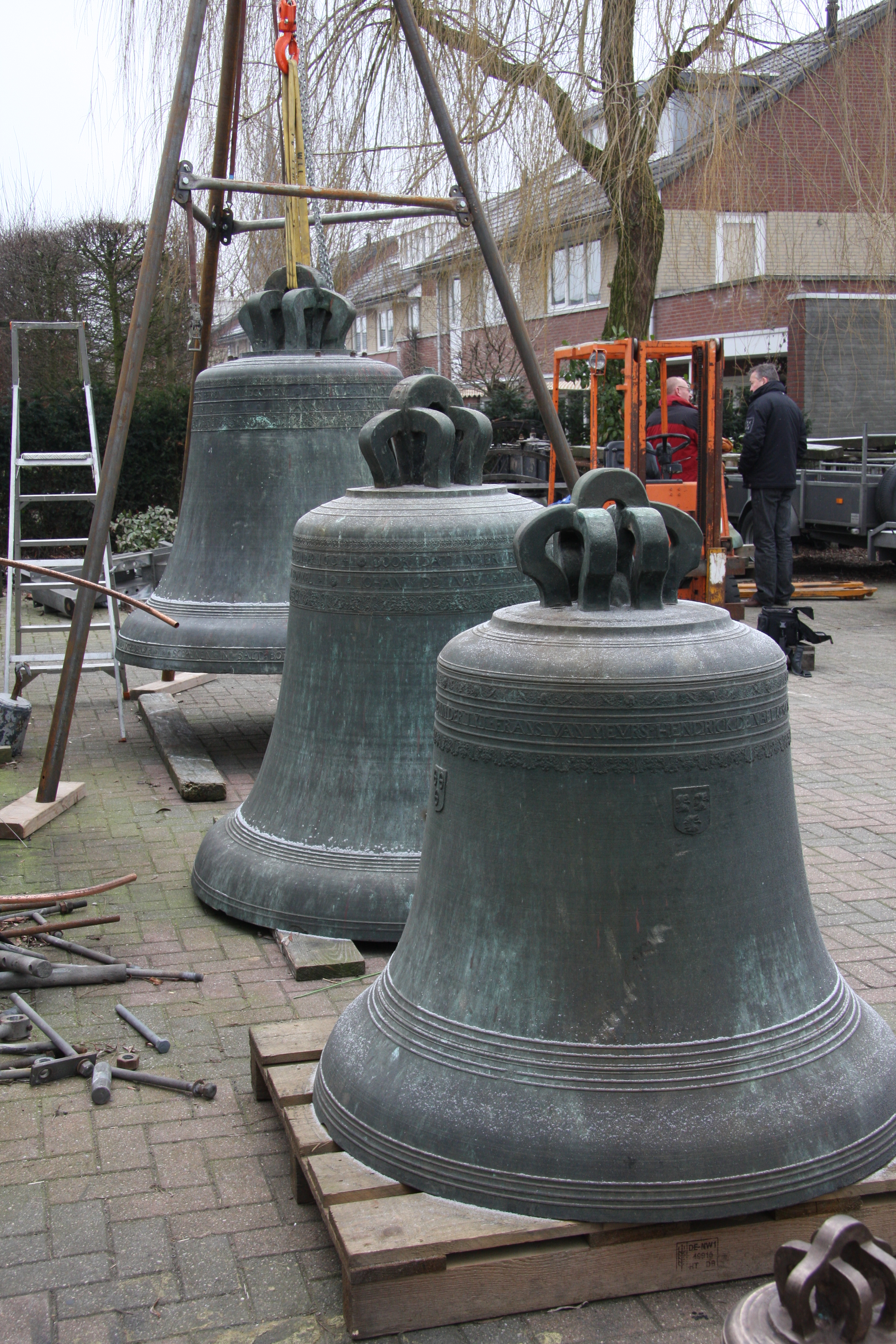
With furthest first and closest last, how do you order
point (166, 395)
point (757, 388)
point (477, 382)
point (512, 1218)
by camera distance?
point (477, 382) < point (166, 395) < point (757, 388) < point (512, 1218)

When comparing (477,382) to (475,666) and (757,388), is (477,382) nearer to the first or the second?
(757,388)

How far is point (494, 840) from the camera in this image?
259 cm

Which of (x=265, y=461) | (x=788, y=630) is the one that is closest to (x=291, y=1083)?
(x=265, y=461)

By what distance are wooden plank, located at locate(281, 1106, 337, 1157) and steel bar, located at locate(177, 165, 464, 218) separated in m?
3.61

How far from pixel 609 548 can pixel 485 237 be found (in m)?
3.44

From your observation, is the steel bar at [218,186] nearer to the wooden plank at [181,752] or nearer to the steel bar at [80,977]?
the wooden plank at [181,752]

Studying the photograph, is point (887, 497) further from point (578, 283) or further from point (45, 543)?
point (578, 283)

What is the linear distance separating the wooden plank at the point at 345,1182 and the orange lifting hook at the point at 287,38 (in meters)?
4.26

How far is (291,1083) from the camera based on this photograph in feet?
9.76

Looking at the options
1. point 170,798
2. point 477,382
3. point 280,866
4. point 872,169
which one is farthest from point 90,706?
point 477,382

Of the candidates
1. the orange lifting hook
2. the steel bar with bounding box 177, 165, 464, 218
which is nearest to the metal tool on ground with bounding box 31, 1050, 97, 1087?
the steel bar with bounding box 177, 165, 464, 218

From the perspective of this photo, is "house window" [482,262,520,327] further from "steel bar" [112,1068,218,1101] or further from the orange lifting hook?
"steel bar" [112,1068,218,1101]

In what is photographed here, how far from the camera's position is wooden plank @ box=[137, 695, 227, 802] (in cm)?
596

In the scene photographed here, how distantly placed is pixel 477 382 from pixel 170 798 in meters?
18.3
